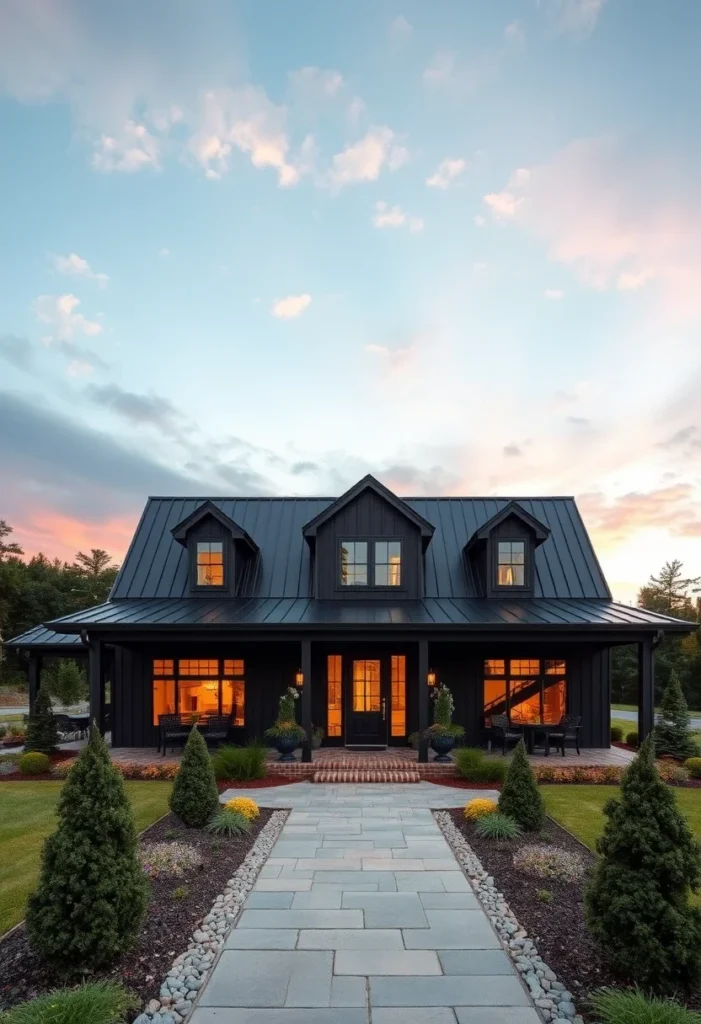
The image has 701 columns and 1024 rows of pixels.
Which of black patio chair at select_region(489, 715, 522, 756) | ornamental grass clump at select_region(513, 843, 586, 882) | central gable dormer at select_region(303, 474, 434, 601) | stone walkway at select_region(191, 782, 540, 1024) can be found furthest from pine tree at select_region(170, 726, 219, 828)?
black patio chair at select_region(489, 715, 522, 756)

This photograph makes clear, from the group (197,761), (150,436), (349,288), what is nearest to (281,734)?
(197,761)

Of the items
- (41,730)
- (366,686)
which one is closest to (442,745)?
(366,686)

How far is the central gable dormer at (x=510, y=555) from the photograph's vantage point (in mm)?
16109

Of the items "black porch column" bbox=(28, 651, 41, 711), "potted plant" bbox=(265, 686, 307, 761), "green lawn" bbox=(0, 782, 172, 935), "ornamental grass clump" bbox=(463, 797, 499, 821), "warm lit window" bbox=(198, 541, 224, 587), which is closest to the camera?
"green lawn" bbox=(0, 782, 172, 935)

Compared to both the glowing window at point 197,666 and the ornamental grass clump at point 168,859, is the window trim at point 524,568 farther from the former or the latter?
the ornamental grass clump at point 168,859

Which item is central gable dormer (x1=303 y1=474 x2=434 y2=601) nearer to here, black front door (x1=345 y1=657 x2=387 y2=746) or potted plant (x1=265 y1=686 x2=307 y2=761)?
black front door (x1=345 y1=657 x2=387 y2=746)

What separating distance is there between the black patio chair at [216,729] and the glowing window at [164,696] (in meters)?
1.35

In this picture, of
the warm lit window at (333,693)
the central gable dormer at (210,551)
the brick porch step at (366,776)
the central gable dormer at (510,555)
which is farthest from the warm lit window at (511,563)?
the central gable dormer at (210,551)

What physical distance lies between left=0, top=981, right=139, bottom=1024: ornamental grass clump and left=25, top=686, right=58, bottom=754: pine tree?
1290cm

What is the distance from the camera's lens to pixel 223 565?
53.5 feet

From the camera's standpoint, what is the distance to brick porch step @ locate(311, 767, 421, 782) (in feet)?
40.9

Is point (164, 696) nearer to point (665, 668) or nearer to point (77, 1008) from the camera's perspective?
point (77, 1008)

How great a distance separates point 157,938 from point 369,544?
37.7 ft

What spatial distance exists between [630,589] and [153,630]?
52.5m
